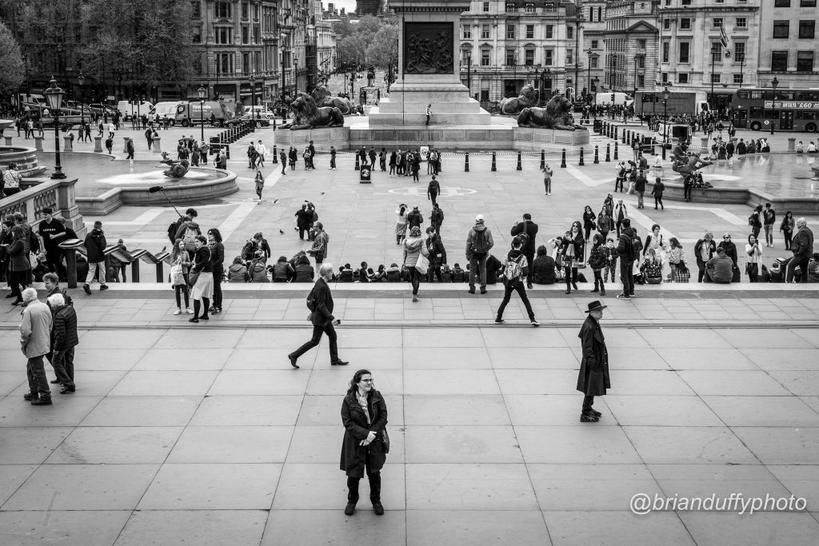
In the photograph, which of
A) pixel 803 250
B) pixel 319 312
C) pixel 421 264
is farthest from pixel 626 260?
pixel 319 312

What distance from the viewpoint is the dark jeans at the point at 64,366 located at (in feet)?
45.2

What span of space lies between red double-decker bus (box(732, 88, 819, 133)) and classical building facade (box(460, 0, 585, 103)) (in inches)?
2008

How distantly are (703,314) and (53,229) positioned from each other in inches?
503

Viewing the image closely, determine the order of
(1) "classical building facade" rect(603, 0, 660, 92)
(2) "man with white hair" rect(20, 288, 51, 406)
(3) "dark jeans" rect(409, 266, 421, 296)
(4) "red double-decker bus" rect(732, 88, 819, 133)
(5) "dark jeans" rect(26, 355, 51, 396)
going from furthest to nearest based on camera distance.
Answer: (1) "classical building facade" rect(603, 0, 660, 92), (4) "red double-decker bus" rect(732, 88, 819, 133), (3) "dark jeans" rect(409, 266, 421, 296), (5) "dark jeans" rect(26, 355, 51, 396), (2) "man with white hair" rect(20, 288, 51, 406)

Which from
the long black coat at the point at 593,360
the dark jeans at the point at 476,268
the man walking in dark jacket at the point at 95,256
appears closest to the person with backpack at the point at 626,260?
the dark jeans at the point at 476,268

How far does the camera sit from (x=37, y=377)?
13438 millimetres

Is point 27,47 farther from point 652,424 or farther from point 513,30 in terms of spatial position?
point 652,424

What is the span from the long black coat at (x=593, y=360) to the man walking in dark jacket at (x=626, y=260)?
6261 mm

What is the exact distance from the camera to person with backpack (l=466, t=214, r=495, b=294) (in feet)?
63.6

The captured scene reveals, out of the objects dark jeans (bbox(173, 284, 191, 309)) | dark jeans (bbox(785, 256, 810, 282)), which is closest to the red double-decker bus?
dark jeans (bbox(785, 256, 810, 282))

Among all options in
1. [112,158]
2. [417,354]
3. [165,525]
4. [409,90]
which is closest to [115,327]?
[417,354]

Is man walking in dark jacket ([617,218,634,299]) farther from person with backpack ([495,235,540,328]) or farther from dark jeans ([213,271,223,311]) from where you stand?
dark jeans ([213,271,223,311])

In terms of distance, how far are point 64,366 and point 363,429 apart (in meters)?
5.66

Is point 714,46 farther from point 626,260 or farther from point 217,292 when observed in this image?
point 217,292
